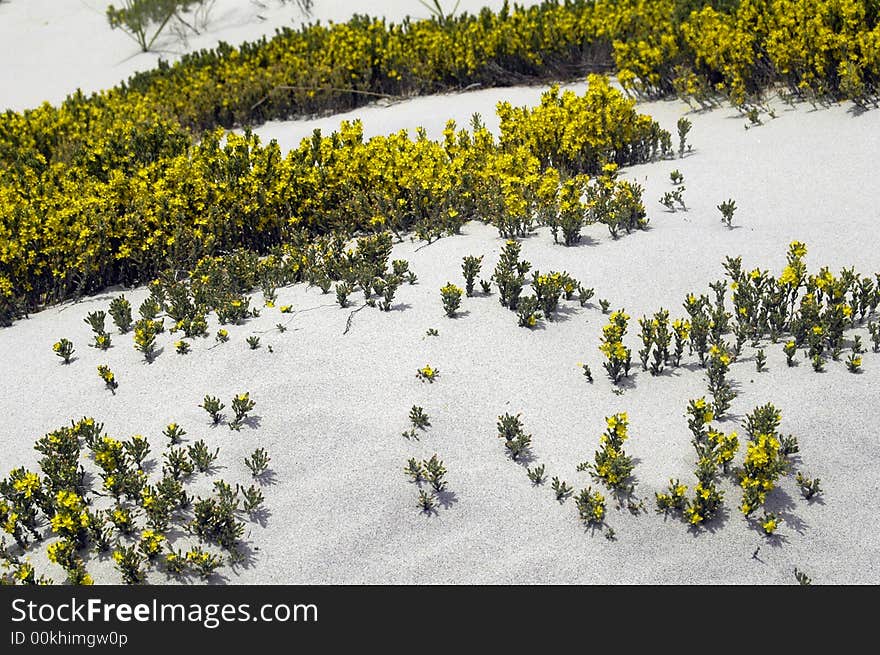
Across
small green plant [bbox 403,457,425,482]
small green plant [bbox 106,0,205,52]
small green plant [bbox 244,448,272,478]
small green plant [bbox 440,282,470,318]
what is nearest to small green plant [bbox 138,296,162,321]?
small green plant [bbox 244,448,272,478]

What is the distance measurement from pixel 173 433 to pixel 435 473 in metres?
1.64

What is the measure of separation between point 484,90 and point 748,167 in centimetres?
585

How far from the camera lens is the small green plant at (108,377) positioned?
534 cm

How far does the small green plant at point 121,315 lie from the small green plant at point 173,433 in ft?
4.87

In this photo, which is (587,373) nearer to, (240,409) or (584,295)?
(584,295)

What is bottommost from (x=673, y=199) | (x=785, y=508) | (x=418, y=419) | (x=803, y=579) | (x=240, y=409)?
(x=803, y=579)

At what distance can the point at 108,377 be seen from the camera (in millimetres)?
5355

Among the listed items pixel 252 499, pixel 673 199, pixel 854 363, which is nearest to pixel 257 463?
pixel 252 499

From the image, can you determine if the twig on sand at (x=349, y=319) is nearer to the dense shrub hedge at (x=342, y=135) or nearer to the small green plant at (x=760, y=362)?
the dense shrub hedge at (x=342, y=135)

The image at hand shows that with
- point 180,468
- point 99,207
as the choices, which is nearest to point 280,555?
point 180,468

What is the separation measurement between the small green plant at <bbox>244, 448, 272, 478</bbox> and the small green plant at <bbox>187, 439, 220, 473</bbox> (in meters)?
0.20

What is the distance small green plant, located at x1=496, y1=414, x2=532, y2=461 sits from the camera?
14.8 feet

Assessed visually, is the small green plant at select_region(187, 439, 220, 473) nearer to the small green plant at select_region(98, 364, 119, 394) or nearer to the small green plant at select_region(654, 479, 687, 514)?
the small green plant at select_region(98, 364, 119, 394)

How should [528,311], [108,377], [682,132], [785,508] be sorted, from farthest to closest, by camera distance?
[682,132] → [528,311] → [108,377] → [785,508]
